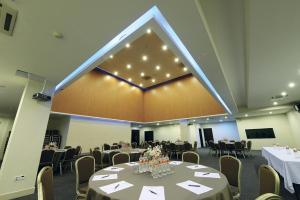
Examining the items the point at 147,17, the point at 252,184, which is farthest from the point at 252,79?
the point at 147,17

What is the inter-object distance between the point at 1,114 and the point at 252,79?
622 inches

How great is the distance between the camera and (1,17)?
6.36 feet

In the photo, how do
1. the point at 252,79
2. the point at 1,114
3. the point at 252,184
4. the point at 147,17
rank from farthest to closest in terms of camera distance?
1. the point at 1,114
2. the point at 252,79
3. the point at 252,184
4. the point at 147,17

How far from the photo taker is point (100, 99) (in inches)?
376

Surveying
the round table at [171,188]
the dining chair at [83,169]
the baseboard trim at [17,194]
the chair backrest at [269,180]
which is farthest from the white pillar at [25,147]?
the chair backrest at [269,180]

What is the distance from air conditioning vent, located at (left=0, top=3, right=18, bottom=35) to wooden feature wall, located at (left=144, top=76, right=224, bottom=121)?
982 centimetres

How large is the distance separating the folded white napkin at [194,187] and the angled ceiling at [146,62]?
5.79 m

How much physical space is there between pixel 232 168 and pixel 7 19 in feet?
14.8

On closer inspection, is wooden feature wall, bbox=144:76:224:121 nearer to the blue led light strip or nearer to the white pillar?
the blue led light strip

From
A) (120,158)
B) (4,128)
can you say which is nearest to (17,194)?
(120,158)

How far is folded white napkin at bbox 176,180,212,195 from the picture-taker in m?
1.39

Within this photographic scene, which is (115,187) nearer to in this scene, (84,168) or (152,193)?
(152,193)

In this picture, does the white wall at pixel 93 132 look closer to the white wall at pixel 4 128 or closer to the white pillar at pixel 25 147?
the white pillar at pixel 25 147

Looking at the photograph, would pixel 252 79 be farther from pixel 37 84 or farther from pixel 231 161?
pixel 37 84
